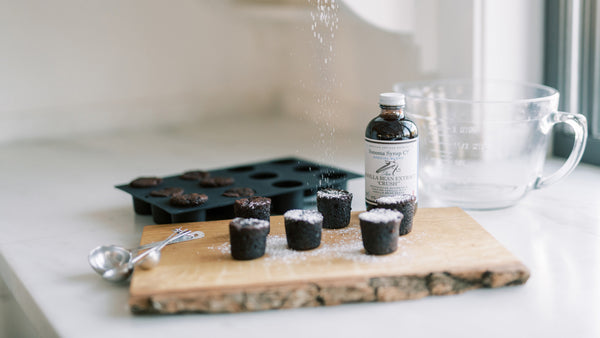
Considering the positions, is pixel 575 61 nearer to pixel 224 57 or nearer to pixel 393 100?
pixel 393 100

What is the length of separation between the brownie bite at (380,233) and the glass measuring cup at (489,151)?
0.30 m

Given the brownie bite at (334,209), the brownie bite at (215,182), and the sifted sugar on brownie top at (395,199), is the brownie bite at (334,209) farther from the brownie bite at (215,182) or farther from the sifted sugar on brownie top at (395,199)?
the brownie bite at (215,182)

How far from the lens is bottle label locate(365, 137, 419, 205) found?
3.00ft

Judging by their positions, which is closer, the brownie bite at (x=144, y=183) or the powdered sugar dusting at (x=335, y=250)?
the powdered sugar dusting at (x=335, y=250)

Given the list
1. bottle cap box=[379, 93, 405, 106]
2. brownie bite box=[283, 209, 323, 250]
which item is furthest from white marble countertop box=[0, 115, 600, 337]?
bottle cap box=[379, 93, 405, 106]

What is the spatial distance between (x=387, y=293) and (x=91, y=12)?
1513mm

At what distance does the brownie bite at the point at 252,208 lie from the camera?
0.92 m

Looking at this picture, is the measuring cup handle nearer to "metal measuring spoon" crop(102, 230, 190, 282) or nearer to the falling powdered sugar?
the falling powdered sugar

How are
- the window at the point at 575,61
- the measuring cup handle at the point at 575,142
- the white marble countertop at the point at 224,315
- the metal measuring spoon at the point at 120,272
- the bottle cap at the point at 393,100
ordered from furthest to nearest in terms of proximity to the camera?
1. the window at the point at 575,61
2. the measuring cup handle at the point at 575,142
3. the bottle cap at the point at 393,100
4. the metal measuring spoon at the point at 120,272
5. the white marble countertop at the point at 224,315

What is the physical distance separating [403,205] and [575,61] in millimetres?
763

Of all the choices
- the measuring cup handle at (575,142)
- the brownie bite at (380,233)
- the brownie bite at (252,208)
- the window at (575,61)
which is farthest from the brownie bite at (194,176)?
the window at (575,61)

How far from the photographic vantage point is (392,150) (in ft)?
3.00

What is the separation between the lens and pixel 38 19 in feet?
6.00

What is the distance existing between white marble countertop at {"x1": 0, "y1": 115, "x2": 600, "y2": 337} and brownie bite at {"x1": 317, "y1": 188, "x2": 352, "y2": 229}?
Result: 18 centimetres
